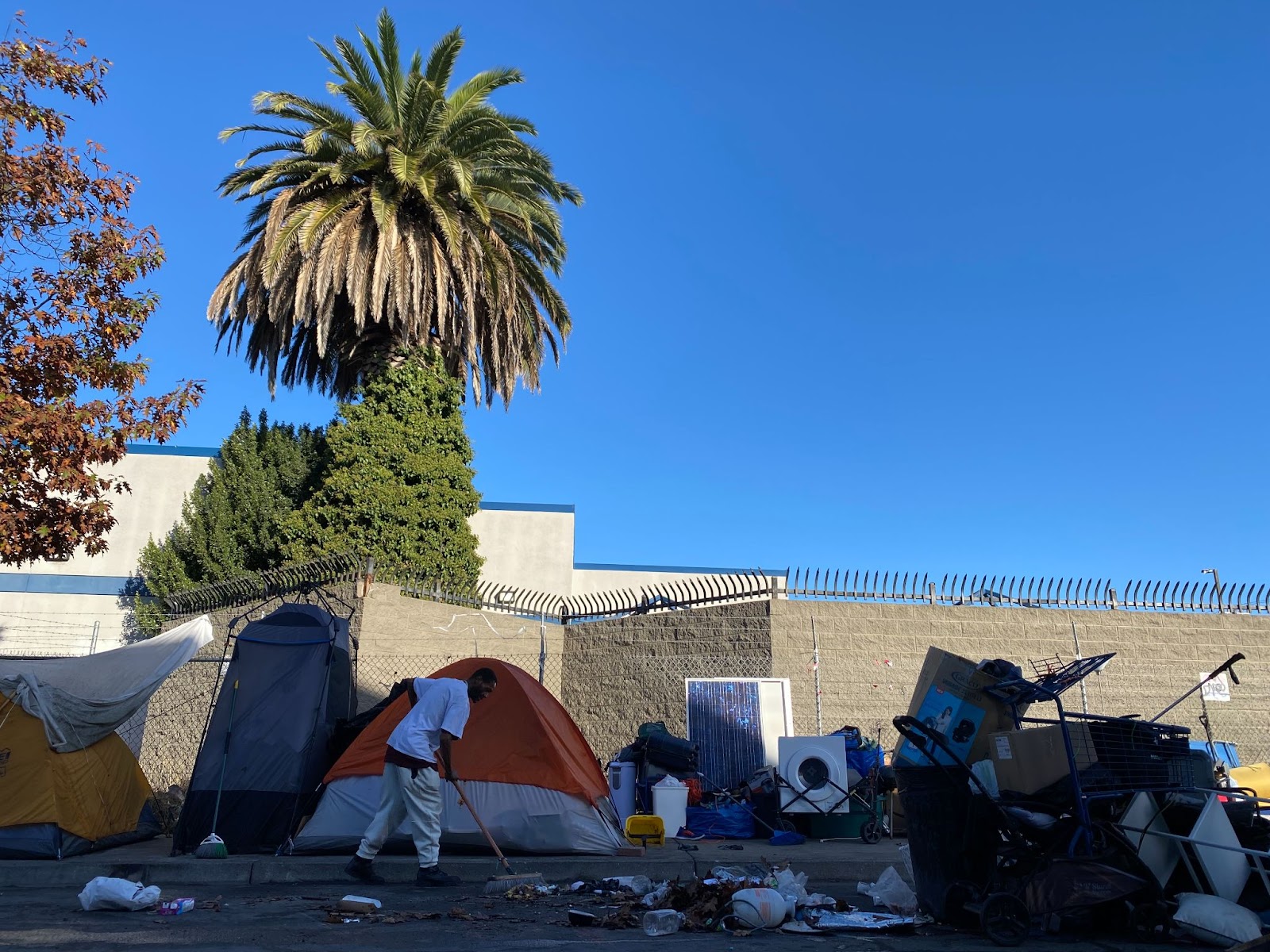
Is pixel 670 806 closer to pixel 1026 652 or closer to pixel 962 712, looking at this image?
Answer: pixel 962 712

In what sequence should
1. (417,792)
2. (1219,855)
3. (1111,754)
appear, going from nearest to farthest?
(1219,855) → (1111,754) → (417,792)

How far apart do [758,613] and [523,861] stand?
6599 mm

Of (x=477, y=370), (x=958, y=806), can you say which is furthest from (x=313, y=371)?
(x=958, y=806)

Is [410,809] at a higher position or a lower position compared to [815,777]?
lower

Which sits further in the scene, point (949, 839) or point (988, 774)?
point (988, 774)

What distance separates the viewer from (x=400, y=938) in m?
4.85

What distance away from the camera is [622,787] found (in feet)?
34.3

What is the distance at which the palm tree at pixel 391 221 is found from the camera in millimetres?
16703

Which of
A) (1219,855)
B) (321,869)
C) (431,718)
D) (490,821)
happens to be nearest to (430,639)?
(490,821)

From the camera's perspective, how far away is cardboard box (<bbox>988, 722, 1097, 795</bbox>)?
5297 millimetres

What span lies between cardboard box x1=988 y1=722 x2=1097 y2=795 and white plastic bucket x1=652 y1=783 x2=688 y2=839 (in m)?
5.13

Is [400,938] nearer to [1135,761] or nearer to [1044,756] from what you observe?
[1044,756]

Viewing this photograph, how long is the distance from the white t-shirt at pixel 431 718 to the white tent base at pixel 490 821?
138cm

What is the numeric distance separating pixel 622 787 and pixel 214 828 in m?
4.33
